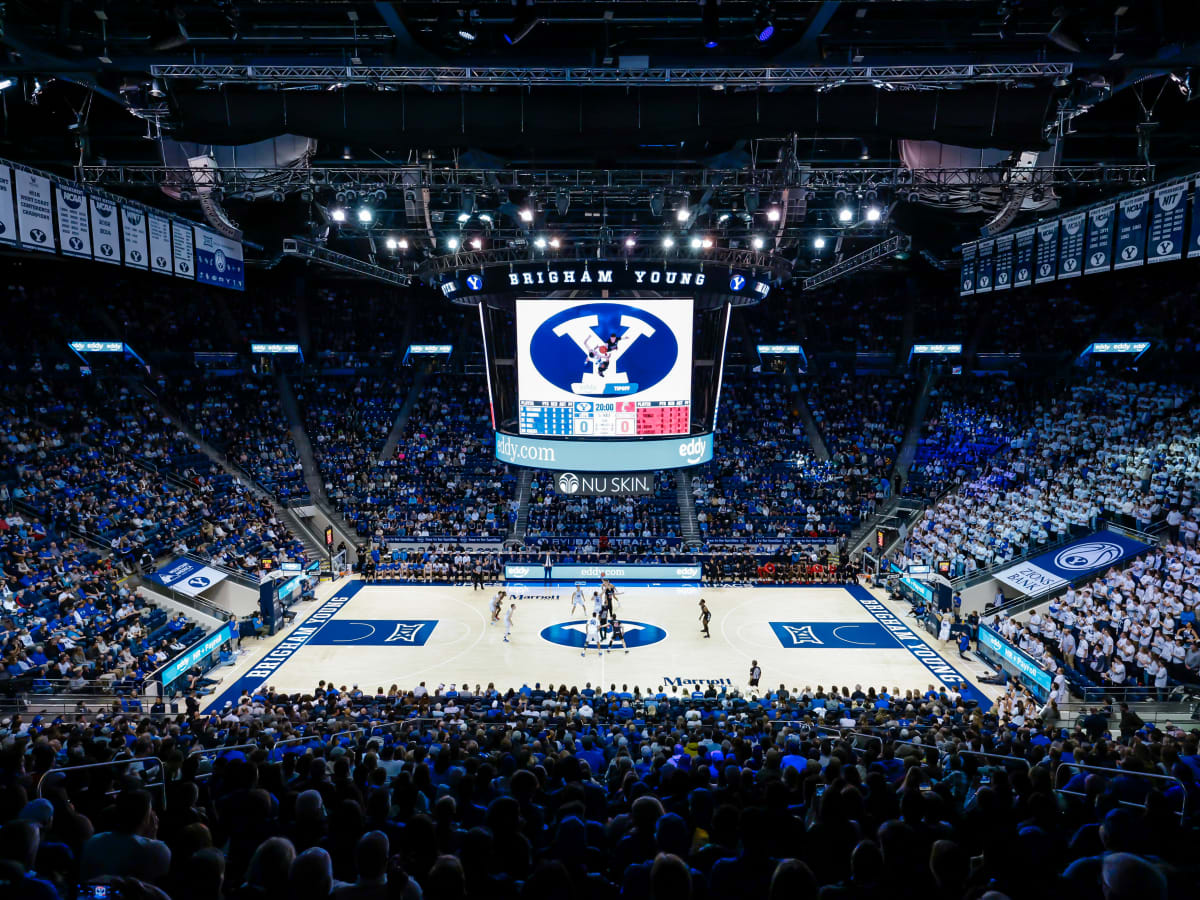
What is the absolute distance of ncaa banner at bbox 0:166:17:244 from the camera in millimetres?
15000

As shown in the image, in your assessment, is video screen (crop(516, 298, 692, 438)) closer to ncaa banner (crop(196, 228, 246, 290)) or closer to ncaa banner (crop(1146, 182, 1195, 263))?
ncaa banner (crop(196, 228, 246, 290))

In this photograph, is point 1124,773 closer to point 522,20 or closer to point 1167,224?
point 522,20

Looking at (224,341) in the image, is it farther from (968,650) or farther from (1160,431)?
(1160,431)

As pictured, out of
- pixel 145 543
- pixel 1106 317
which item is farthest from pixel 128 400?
pixel 1106 317

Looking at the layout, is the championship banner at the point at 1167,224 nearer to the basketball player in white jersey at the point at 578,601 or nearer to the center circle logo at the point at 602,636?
the center circle logo at the point at 602,636

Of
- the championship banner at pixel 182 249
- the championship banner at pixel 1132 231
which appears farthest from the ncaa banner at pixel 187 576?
the championship banner at pixel 1132 231

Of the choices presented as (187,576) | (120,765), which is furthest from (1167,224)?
(187,576)

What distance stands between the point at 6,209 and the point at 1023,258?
25.7 metres

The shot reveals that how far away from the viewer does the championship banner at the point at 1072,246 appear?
742 inches

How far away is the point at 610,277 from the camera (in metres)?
21.2

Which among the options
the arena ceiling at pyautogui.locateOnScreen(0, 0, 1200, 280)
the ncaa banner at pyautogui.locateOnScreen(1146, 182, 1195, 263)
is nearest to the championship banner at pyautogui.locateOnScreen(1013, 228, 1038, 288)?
the ncaa banner at pyautogui.locateOnScreen(1146, 182, 1195, 263)

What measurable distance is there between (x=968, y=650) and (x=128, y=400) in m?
34.6

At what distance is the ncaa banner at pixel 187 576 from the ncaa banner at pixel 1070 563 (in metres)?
25.7

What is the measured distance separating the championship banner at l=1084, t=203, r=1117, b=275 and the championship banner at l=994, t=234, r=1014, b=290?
3.00 m
